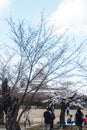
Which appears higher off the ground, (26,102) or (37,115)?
(37,115)

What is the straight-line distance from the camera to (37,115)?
175ft

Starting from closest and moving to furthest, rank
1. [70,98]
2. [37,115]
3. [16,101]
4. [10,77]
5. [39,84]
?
[39,84] < [16,101] < [10,77] < [70,98] < [37,115]

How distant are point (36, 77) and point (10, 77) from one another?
2057 millimetres

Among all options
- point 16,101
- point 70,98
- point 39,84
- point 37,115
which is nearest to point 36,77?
point 39,84

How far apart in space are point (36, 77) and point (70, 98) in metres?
23.1

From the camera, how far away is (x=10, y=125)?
15391mm

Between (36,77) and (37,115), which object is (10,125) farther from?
(37,115)

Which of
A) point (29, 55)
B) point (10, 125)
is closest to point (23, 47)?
point (29, 55)

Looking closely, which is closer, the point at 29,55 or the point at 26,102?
the point at 29,55

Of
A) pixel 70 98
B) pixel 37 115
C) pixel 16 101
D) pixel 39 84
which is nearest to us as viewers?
pixel 39 84

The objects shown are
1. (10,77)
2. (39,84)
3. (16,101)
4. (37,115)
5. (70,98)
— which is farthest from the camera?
(37,115)

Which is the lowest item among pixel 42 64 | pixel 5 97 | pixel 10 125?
pixel 10 125

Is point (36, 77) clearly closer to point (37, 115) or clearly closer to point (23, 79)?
point (23, 79)

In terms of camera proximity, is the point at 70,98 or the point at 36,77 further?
the point at 70,98
